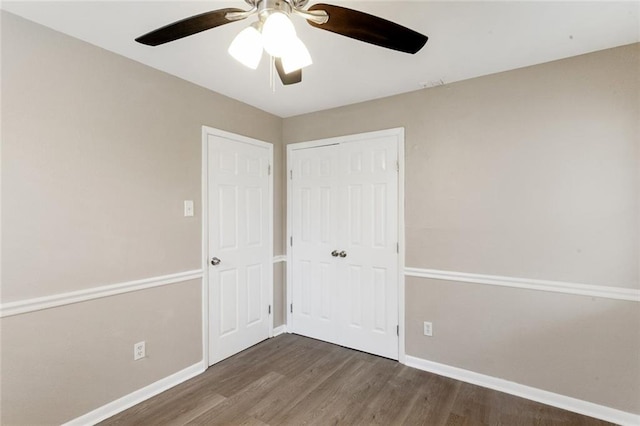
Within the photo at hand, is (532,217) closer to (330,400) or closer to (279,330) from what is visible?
(330,400)

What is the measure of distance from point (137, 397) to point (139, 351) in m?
0.31

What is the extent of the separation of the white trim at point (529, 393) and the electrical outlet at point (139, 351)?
212cm

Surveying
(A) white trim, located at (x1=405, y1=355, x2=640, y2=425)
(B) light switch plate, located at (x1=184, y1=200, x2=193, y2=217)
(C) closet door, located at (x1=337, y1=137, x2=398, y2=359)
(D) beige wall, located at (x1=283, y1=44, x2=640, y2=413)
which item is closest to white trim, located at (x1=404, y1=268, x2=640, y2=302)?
(D) beige wall, located at (x1=283, y1=44, x2=640, y2=413)

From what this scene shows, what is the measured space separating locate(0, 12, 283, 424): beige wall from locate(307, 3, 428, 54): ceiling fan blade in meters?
1.56

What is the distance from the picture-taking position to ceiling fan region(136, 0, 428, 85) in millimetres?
1206

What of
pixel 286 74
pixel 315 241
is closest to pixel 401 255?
pixel 315 241

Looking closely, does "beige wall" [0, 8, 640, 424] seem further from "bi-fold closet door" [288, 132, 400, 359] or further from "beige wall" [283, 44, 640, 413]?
"bi-fold closet door" [288, 132, 400, 359]

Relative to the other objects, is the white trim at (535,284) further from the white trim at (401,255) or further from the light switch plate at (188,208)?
the light switch plate at (188,208)

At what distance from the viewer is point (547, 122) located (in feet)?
7.15

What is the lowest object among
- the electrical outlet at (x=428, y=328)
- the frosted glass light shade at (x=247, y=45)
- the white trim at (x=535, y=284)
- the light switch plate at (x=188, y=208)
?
the electrical outlet at (x=428, y=328)

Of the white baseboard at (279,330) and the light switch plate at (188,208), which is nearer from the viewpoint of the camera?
the light switch plate at (188,208)

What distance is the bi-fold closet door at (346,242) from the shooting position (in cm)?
282

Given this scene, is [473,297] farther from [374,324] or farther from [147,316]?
[147,316]

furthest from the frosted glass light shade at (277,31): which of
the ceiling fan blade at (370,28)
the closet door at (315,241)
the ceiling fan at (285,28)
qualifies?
the closet door at (315,241)
